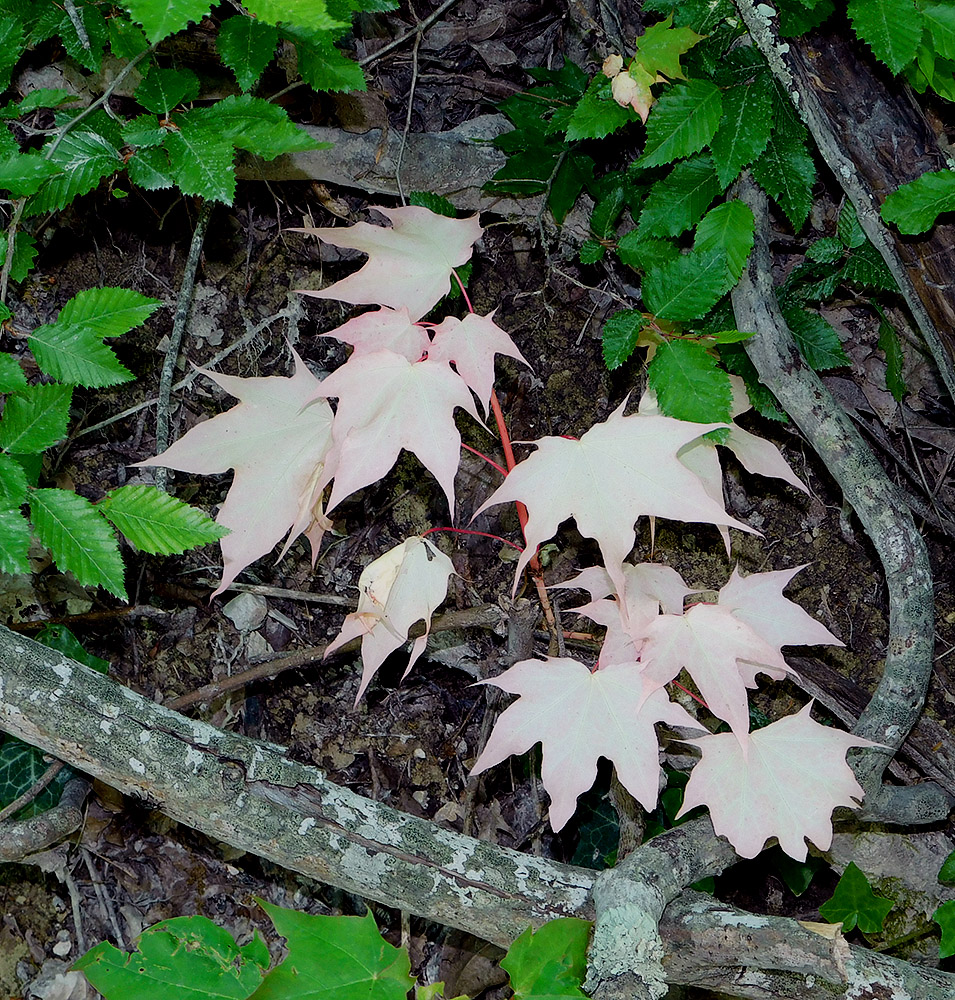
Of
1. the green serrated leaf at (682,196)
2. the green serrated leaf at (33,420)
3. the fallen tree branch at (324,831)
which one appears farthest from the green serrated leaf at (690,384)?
the green serrated leaf at (33,420)

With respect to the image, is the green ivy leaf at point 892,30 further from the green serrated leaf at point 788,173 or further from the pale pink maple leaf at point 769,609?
the pale pink maple leaf at point 769,609

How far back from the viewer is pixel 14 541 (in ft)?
4.93

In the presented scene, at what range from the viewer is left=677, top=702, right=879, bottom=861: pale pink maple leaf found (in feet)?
4.90

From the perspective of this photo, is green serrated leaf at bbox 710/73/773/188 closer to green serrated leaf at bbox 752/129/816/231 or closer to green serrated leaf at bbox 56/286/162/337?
green serrated leaf at bbox 752/129/816/231

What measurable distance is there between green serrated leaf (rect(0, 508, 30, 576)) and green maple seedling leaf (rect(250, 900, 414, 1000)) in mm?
742

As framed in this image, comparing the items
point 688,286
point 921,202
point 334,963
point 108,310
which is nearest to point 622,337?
point 688,286

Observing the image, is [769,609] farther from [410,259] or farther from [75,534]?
[75,534]

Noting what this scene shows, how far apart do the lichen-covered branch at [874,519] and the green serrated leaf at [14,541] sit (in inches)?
58.1

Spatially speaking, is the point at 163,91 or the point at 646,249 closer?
the point at 163,91

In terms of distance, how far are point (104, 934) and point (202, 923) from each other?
81cm

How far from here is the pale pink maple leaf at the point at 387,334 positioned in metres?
1.45

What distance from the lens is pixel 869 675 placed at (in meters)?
2.04

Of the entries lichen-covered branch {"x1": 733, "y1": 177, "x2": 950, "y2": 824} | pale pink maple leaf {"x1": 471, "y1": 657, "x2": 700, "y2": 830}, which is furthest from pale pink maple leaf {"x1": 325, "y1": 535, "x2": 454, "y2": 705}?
lichen-covered branch {"x1": 733, "y1": 177, "x2": 950, "y2": 824}

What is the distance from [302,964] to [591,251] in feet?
5.18
